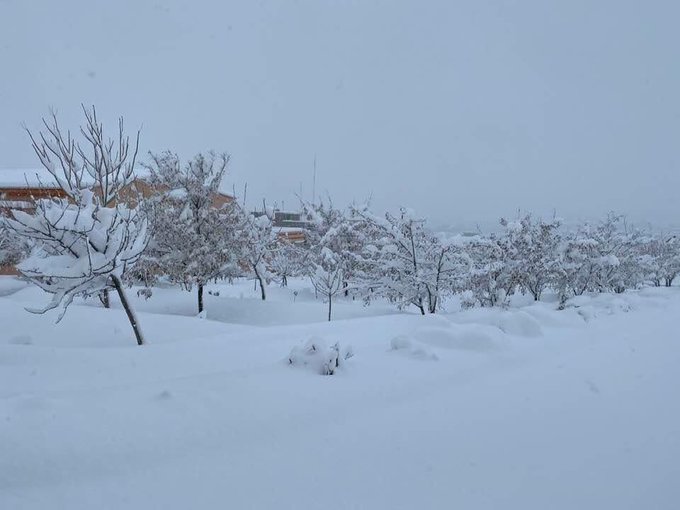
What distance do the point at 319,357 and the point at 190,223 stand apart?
39.0 feet

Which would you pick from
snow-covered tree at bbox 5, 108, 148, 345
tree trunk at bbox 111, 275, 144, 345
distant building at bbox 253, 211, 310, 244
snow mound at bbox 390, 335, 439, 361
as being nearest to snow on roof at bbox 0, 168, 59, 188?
distant building at bbox 253, 211, 310, 244

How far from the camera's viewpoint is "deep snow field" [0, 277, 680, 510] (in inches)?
89.6

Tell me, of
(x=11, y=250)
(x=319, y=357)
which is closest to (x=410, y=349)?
(x=319, y=357)

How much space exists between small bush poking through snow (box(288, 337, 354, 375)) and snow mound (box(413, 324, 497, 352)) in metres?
1.61

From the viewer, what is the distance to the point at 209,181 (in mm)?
14781

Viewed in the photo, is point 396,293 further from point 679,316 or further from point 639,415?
point 639,415

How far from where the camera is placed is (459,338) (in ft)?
17.1

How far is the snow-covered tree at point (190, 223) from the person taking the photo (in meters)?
14.1

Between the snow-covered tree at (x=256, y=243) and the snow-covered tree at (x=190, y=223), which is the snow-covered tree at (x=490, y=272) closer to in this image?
the snow-covered tree at (x=256, y=243)

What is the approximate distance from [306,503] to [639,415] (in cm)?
324

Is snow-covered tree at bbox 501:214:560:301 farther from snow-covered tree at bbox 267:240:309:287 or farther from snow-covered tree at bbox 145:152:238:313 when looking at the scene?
snow-covered tree at bbox 267:240:309:287

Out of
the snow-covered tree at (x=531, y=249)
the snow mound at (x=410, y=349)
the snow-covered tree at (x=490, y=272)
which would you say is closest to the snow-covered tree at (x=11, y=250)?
the snow mound at (x=410, y=349)

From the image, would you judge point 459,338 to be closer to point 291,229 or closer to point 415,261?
point 415,261

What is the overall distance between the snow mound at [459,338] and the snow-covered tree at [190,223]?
10840 mm
